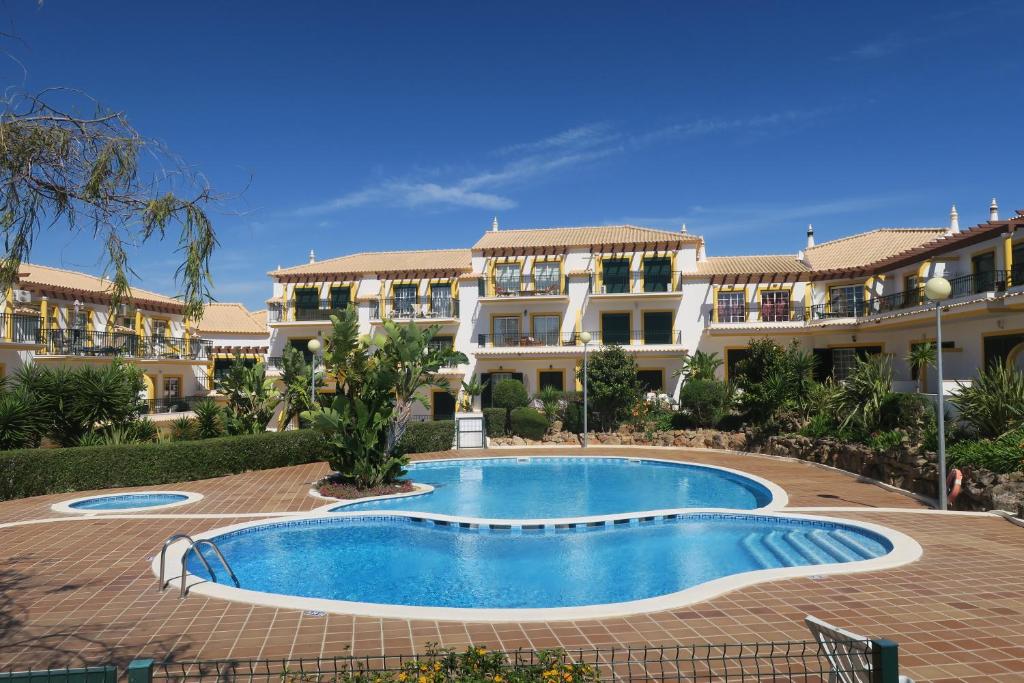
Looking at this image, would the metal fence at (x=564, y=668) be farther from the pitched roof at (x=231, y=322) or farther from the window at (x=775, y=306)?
the pitched roof at (x=231, y=322)

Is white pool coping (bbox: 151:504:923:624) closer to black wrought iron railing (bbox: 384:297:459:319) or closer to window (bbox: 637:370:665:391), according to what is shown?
window (bbox: 637:370:665:391)

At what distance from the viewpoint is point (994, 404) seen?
14.6 m

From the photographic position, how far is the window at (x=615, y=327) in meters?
33.7

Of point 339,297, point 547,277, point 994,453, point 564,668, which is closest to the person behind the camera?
point 564,668

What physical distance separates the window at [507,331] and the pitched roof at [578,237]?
12.7 ft

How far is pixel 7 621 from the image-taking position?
7191 millimetres

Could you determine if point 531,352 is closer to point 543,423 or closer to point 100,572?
point 543,423

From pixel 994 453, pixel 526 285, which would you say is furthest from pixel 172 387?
pixel 994 453

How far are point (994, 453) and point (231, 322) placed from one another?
45089mm

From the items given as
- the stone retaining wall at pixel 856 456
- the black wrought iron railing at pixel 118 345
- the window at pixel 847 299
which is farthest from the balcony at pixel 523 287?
the black wrought iron railing at pixel 118 345

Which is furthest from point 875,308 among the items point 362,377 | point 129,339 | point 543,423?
point 129,339

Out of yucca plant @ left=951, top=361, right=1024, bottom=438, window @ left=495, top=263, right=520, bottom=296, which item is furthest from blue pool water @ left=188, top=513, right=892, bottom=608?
window @ left=495, top=263, right=520, bottom=296

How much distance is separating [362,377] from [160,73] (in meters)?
10.0

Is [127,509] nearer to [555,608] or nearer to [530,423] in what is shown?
[555,608]
